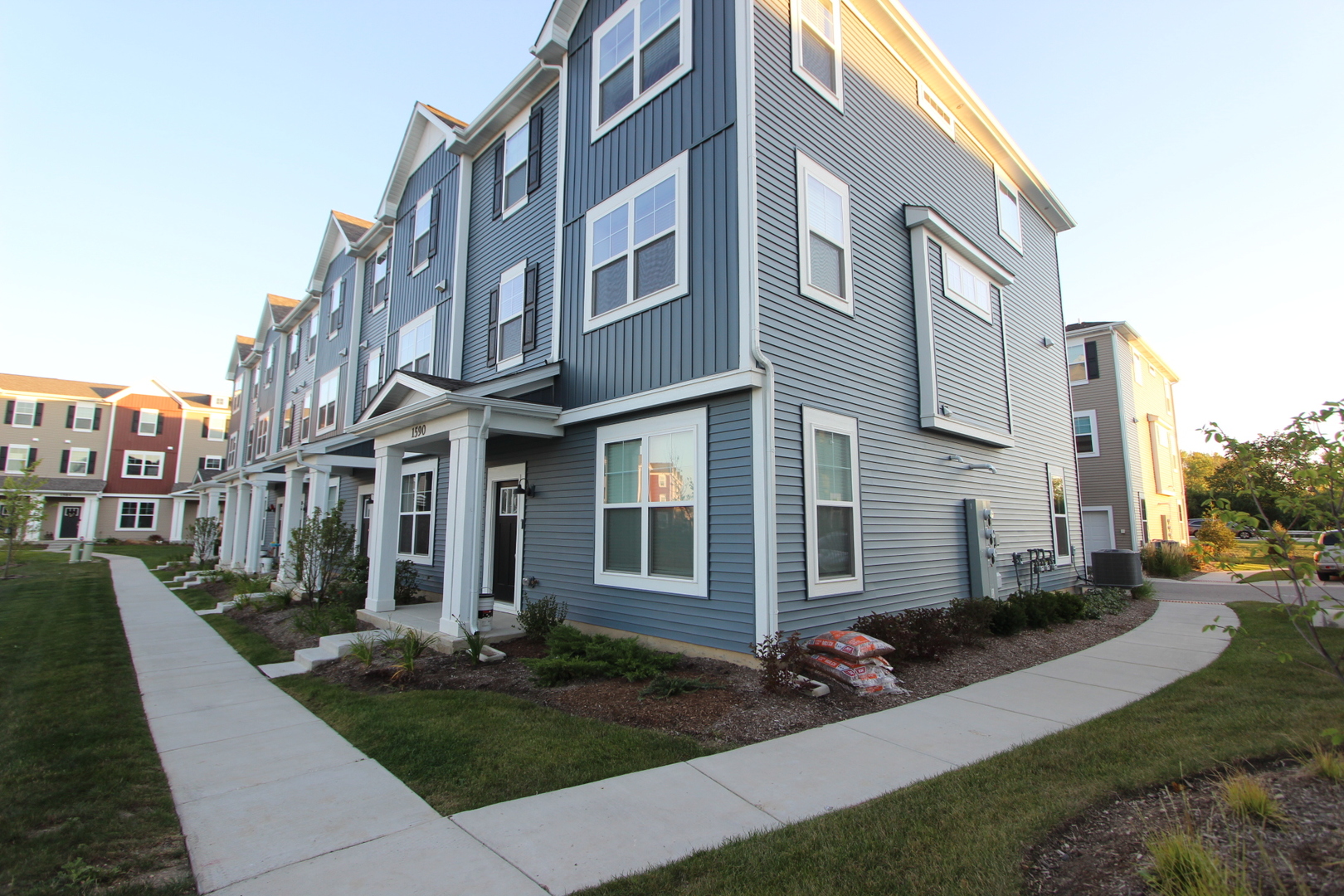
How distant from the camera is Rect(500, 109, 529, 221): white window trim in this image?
11.3m

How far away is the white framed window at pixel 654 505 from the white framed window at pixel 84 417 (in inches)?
1823

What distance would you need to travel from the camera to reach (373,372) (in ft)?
53.8

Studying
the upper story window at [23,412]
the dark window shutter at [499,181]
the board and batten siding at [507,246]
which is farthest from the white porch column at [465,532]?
the upper story window at [23,412]

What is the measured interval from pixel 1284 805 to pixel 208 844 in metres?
5.54

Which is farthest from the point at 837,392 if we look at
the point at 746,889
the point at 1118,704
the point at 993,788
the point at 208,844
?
the point at 208,844

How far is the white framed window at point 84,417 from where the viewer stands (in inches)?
1524

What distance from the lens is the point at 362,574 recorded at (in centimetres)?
1283

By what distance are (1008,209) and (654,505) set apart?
11.1m

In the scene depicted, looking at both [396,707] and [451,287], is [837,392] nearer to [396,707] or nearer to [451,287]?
[396,707]

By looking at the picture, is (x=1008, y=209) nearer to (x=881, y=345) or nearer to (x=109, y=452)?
(x=881, y=345)

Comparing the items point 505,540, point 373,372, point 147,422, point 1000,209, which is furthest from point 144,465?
A: point 1000,209

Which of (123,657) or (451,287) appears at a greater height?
(451,287)

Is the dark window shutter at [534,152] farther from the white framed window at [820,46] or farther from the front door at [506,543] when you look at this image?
the front door at [506,543]

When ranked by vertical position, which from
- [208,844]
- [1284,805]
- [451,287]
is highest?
[451,287]
